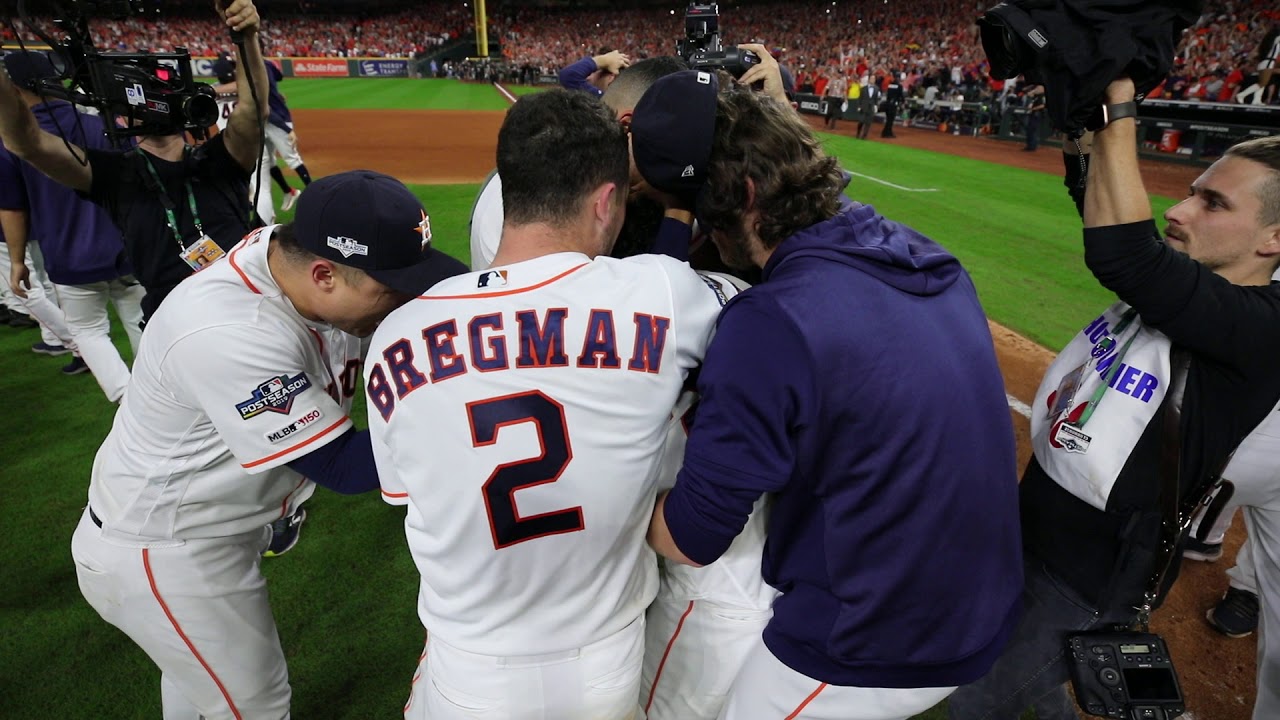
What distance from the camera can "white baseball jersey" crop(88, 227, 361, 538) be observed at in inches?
73.2

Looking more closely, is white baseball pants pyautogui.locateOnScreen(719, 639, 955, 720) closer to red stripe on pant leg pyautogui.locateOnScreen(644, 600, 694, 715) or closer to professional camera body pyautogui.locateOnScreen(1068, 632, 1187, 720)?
red stripe on pant leg pyautogui.locateOnScreen(644, 600, 694, 715)

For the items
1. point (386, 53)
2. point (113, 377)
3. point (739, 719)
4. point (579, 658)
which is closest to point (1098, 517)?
point (739, 719)

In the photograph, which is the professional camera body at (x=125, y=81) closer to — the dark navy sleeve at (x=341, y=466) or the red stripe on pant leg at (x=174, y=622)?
the red stripe on pant leg at (x=174, y=622)

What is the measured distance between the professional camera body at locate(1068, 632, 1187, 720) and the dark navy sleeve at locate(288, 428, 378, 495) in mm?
2109

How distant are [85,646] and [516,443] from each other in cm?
313

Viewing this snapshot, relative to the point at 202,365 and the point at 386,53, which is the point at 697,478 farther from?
the point at 386,53

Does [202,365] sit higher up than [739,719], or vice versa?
[202,365]

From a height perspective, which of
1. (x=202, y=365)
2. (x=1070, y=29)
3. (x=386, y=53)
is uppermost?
(x=1070, y=29)

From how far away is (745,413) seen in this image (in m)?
1.41

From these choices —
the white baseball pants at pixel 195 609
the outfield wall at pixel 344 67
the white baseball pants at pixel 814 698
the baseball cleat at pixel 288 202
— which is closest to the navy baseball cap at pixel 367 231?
the white baseball pants at pixel 195 609

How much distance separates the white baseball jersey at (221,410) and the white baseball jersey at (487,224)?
680 millimetres

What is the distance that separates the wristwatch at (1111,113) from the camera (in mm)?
1762

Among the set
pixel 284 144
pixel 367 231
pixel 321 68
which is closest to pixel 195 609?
pixel 367 231

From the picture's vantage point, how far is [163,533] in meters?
2.12
